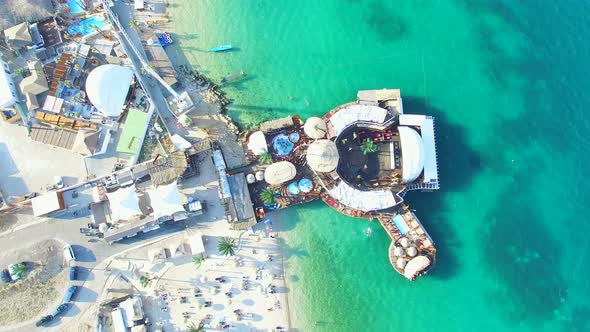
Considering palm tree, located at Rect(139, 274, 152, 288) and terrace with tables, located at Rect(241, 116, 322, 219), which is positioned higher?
terrace with tables, located at Rect(241, 116, 322, 219)

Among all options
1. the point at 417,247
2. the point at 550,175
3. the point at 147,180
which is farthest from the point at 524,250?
the point at 147,180

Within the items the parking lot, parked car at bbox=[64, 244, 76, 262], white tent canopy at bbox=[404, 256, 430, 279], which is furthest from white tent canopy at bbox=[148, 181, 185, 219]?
white tent canopy at bbox=[404, 256, 430, 279]

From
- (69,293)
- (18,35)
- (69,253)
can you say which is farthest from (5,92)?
(69,293)

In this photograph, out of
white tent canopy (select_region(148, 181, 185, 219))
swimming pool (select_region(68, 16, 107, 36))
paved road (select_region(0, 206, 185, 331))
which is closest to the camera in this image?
white tent canopy (select_region(148, 181, 185, 219))

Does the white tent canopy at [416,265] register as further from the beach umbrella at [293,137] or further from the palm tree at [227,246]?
the palm tree at [227,246]

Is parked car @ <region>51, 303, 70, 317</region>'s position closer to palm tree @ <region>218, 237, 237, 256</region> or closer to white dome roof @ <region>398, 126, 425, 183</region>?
palm tree @ <region>218, 237, 237, 256</region>

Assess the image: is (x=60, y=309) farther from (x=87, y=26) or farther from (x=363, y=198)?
(x=363, y=198)
